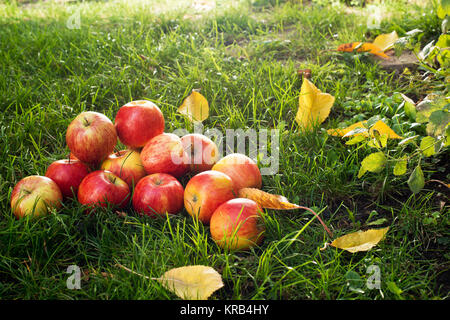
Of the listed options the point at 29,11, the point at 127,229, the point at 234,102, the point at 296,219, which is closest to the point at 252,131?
the point at 234,102

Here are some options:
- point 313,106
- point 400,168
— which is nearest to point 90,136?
point 313,106

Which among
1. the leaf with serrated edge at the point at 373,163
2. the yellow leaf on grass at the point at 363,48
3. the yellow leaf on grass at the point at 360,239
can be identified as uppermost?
the yellow leaf on grass at the point at 363,48

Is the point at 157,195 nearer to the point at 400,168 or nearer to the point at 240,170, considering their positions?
the point at 240,170

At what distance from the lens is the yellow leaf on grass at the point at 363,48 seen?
3135 mm

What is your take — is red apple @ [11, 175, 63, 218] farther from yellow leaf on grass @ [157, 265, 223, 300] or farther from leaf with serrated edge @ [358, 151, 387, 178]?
leaf with serrated edge @ [358, 151, 387, 178]

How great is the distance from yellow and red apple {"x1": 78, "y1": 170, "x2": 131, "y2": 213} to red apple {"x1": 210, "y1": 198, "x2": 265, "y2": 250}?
18.9 inches

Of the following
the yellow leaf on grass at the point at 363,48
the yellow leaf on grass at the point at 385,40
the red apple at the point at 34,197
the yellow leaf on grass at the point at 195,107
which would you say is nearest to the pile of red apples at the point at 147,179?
the red apple at the point at 34,197

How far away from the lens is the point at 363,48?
3.18m

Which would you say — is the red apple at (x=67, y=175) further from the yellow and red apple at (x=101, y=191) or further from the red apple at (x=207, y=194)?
the red apple at (x=207, y=194)

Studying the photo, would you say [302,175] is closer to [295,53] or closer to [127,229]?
[127,229]

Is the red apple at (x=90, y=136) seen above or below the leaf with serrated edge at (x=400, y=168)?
above

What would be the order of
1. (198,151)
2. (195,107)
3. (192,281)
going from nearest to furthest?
(192,281)
(198,151)
(195,107)

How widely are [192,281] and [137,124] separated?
886mm
